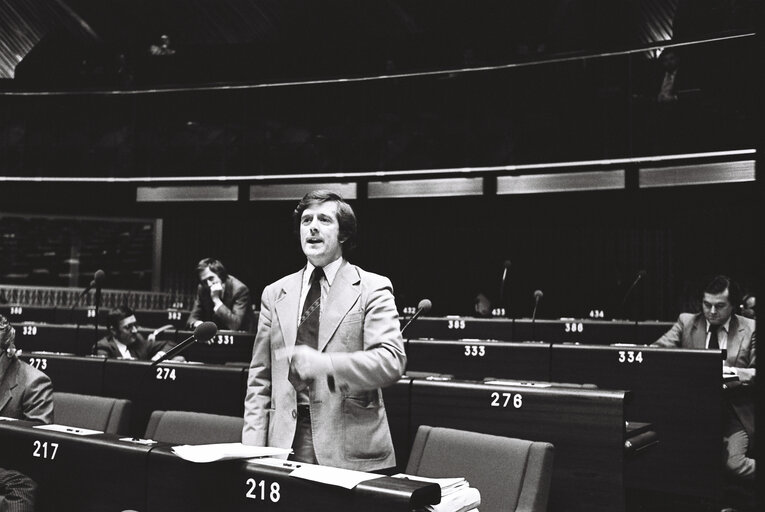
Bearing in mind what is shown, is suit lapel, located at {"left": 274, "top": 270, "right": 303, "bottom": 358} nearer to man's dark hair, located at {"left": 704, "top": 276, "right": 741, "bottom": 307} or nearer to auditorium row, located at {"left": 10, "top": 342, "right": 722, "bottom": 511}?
auditorium row, located at {"left": 10, "top": 342, "right": 722, "bottom": 511}

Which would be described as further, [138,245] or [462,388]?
[138,245]

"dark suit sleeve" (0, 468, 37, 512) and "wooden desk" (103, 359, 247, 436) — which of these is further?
"wooden desk" (103, 359, 247, 436)

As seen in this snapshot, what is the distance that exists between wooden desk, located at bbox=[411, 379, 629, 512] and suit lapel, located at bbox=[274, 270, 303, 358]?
4.24 ft

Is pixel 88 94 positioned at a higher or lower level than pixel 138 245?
higher

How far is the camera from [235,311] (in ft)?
18.6

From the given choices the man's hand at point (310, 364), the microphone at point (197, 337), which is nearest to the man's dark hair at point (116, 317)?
the microphone at point (197, 337)

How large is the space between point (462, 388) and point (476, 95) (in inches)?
272

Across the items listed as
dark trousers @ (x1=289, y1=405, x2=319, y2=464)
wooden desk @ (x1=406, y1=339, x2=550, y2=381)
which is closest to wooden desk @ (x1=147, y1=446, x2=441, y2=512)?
dark trousers @ (x1=289, y1=405, x2=319, y2=464)

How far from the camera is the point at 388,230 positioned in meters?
12.1

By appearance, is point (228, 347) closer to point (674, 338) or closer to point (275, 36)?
point (674, 338)

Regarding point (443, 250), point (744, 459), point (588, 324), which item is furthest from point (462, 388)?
point (443, 250)

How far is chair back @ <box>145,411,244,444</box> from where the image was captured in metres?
2.80

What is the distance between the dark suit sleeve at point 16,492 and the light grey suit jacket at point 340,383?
0.63 metres

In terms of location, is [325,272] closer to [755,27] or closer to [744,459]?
[755,27]
